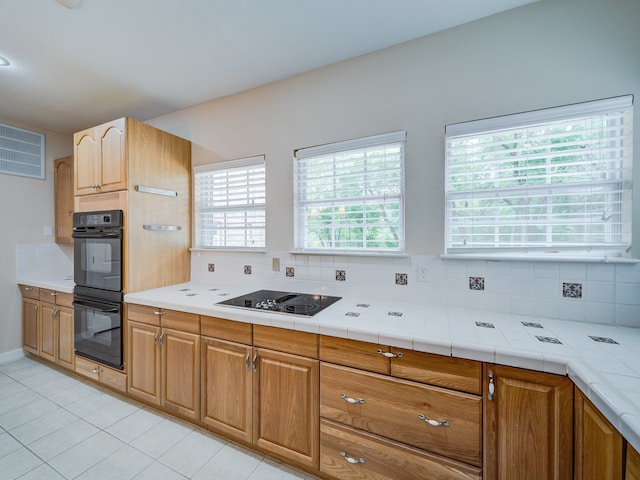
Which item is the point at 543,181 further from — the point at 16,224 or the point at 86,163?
the point at 16,224

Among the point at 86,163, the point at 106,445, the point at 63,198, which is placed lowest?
the point at 106,445

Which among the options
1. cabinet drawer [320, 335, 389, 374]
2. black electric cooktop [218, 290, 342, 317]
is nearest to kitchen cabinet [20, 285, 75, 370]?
black electric cooktop [218, 290, 342, 317]

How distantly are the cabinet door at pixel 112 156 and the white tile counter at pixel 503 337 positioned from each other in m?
1.16

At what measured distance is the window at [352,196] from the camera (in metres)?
1.92

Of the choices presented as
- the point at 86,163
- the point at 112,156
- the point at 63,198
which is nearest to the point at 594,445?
the point at 112,156

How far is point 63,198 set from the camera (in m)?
3.22

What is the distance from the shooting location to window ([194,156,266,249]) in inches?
96.0

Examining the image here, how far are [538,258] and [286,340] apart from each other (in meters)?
1.49

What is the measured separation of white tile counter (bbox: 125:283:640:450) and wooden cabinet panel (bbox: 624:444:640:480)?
0.08 meters

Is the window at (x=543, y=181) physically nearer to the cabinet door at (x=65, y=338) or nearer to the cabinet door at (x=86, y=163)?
the cabinet door at (x=86, y=163)

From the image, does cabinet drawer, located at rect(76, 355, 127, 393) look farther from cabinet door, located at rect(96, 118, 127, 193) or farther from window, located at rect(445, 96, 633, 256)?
window, located at rect(445, 96, 633, 256)

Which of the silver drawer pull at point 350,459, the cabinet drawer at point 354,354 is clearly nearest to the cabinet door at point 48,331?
the cabinet drawer at point 354,354

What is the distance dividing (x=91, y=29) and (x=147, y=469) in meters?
2.71

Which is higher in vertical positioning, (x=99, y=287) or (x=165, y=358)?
(x=99, y=287)
